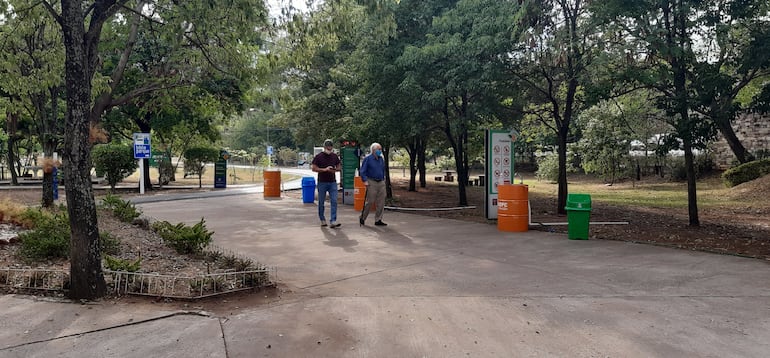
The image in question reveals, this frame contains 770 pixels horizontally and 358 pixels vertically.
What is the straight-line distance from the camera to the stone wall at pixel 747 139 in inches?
1128

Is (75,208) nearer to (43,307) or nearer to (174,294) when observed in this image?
(43,307)

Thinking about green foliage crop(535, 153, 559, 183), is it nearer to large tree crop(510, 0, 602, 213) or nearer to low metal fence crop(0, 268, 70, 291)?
large tree crop(510, 0, 602, 213)

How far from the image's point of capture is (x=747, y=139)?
2973 centimetres

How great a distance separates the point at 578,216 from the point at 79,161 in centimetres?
752

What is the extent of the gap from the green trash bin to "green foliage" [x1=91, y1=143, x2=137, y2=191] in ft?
65.4

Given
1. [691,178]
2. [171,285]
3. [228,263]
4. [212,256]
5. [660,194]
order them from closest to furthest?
[171,285] < [228,263] < [212,256] < [691,178] < [660,194]

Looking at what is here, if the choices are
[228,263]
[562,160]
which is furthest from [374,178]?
[562,160]

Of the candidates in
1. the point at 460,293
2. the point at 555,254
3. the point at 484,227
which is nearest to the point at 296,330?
the point at 460,293

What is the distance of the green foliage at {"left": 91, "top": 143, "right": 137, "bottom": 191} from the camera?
21953 millimetres

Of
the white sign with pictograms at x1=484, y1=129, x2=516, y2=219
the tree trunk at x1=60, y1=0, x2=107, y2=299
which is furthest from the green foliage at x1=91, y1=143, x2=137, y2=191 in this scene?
the tree trunk at x1=60, y1=0, x2=107, y2=299

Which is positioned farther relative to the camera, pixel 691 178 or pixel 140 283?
pixel 691 178

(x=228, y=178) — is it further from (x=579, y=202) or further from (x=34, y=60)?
(x=579, y=202)

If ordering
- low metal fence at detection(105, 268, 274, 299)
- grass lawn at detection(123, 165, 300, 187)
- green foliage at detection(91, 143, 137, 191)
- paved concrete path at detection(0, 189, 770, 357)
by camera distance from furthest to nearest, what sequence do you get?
grass lawn at detection(123, 165, 300, 187) → green foliage at detection(91, 143, 137, 191) → low metal fence at detection(105, 268, 274, 299) → paved concrete path at detection(0, 189, 770, 357)

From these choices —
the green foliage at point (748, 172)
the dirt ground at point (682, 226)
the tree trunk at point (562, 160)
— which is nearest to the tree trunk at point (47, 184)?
the dirt ground at point (682, 226)
